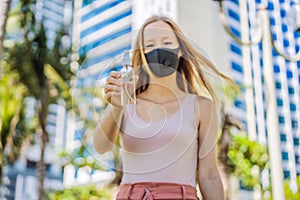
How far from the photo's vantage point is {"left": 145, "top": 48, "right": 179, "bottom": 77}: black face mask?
118 cm

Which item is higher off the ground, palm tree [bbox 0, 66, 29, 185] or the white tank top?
palm tree [bbox 0, 66, 29, 185]

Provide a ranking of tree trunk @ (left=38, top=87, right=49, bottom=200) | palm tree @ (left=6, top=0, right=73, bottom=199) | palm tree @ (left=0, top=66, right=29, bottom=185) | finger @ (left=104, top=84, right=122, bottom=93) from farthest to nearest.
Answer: tree trunk @ (left=38, top=87, right=49, bottom=200), palm tree @ (left=0, top=66, right=29, bottom=185), palm tree @ (left=6, top=0, right=73, bottom=199), finger @ (left=104, top=84, right=122, bottom=93)

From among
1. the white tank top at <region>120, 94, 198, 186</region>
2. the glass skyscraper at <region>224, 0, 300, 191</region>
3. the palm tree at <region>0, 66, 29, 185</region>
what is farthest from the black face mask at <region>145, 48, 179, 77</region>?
the palm tree at <region>0, 66, 29, 185</region>

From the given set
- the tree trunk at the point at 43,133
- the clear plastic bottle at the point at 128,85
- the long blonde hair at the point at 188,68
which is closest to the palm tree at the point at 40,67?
the tree trunk at the point at 43,133

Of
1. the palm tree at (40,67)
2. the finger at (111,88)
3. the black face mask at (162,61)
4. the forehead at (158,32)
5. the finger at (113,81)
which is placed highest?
the palm tree at (40,67)

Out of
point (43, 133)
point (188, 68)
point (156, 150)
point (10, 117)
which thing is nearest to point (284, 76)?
point (188, 68)

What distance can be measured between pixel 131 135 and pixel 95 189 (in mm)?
15187

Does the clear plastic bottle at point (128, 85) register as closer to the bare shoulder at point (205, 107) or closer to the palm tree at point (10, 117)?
the bare shoulder at point (205, 107)

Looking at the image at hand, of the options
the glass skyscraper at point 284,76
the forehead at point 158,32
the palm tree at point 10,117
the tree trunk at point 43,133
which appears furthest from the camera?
the tree trunk at point 43,133

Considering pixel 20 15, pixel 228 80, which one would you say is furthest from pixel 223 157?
pixel 228 80

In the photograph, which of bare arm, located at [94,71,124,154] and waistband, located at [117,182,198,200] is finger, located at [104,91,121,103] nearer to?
bare arm, located at [94,71,124,154]

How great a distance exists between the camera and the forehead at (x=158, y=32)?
122 cm

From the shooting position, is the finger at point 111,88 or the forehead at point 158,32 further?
→ the forehead at point 158,32

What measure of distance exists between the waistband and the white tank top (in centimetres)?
1
